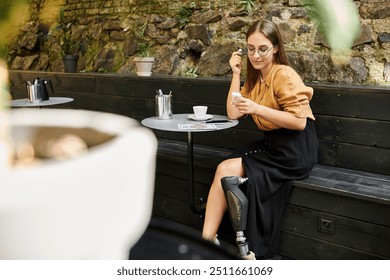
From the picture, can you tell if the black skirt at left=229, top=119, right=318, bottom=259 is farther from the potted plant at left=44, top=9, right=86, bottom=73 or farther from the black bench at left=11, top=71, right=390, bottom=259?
the potted plant at left=44, top=9, right=86, bottom=73

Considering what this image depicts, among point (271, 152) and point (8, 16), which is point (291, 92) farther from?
point (8, 16)

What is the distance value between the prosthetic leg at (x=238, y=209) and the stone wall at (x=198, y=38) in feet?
3.77

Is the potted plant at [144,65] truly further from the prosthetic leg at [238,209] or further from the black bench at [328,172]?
the prosthetic leg at [238,209]

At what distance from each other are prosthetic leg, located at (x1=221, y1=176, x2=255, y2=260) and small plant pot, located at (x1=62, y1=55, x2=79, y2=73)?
2.80 m

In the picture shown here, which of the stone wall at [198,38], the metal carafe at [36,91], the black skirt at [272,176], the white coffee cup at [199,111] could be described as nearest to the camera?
the black skirt at [272,176]

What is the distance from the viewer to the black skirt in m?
1.99

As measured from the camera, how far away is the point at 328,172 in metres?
2.29

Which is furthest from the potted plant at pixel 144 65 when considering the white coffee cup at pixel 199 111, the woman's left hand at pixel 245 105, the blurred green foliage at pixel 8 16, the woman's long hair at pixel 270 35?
the blurred green foliage at pixel 8 16

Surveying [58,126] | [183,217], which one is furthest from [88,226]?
[183,217]

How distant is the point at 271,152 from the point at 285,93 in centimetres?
32

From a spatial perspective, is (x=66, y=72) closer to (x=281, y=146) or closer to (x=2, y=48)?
(x=281, y=146)

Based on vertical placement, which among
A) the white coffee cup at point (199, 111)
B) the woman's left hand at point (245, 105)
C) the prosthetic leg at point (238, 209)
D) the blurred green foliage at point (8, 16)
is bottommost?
the prosthetic leg at point (238, 209)

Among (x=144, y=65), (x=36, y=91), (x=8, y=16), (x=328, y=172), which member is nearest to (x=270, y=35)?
(x=328, y=172)

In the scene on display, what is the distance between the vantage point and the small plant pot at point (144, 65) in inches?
134
